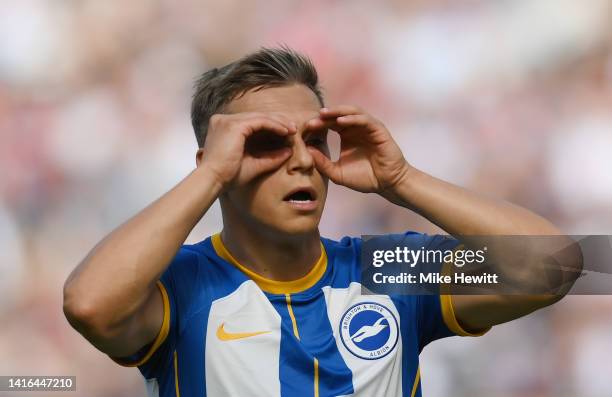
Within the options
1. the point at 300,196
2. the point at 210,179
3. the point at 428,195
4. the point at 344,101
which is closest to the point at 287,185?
the point at 300,196

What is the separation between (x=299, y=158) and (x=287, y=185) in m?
0.06

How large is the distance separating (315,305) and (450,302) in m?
0.30

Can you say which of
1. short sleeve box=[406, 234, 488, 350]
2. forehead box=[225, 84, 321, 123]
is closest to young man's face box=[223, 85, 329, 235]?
forehead box=[225, 84, 321, 123]

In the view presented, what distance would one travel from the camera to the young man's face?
1.54 meters

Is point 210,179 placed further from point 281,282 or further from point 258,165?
point 281,282

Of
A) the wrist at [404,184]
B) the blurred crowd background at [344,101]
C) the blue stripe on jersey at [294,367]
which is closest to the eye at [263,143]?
the wrist at [404,184]

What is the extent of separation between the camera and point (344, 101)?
12.0 ft

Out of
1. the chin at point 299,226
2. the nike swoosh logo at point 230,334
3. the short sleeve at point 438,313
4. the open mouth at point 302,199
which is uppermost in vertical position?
the open mouth at point 302,199

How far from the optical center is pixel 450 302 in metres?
1.67

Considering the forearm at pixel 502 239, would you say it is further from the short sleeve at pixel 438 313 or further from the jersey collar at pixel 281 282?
the jersey collar at pixel 281 282

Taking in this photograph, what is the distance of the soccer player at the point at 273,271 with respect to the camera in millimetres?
1433

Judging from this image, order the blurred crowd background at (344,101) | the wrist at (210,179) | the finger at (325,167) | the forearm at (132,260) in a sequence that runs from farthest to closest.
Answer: the blurred crowd background at (344,101), the finger at (325,167), the wrist at (210,179), the forearm at (132,260)

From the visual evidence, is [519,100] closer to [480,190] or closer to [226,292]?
[480,190]

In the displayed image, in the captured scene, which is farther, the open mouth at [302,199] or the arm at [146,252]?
the open mouth at [302,199]
